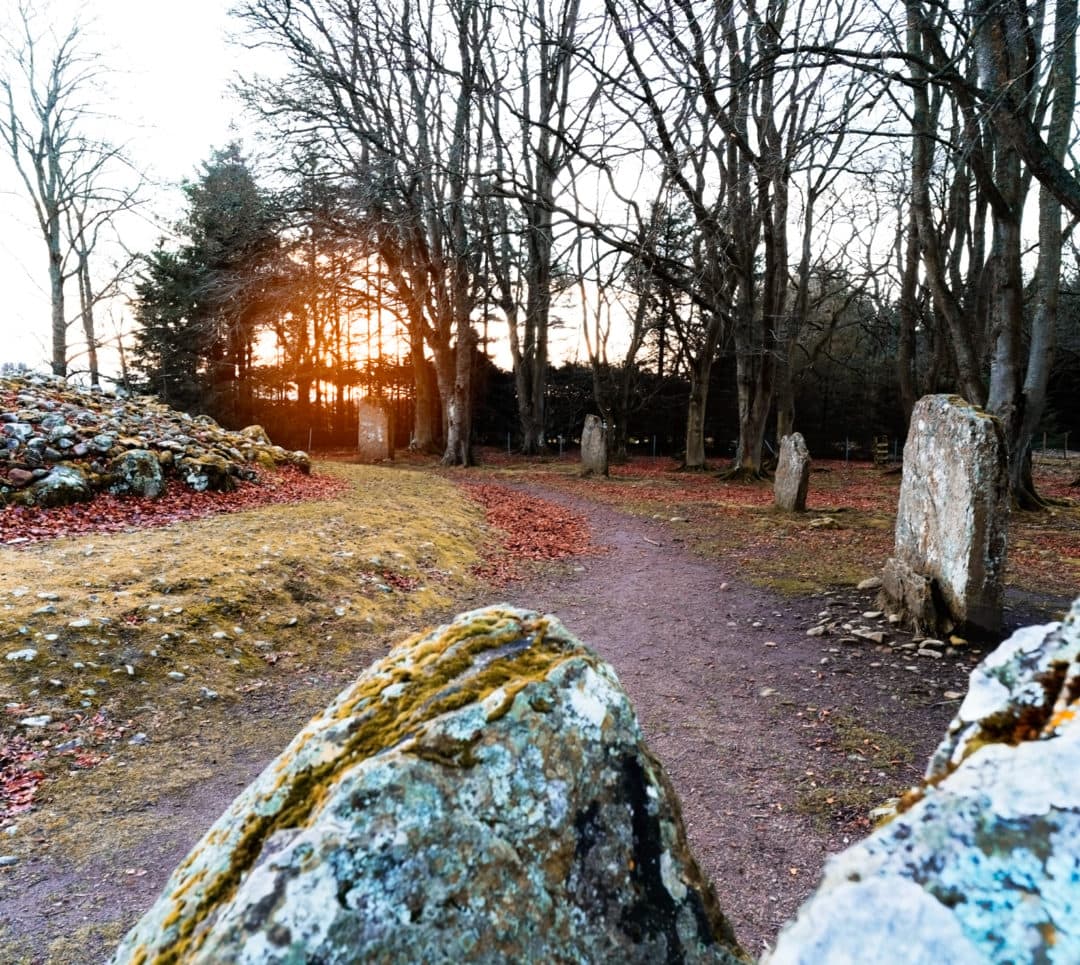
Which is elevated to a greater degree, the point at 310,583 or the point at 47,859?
the point at 310,583

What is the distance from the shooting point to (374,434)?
2258 centimetres

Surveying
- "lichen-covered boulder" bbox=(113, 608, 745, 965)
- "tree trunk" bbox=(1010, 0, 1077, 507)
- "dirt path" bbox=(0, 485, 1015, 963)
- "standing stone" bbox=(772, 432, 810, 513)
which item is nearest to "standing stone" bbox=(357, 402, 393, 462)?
"standing stone" bbox=(772, 432, 810, 513)

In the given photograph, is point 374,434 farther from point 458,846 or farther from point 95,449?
point 458,846

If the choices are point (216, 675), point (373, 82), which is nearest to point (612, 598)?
point (216, 675)

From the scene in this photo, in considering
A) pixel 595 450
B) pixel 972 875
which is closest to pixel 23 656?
pixel 972 875

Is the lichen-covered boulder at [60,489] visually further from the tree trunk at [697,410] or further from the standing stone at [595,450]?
the tree trunk at [697,410]

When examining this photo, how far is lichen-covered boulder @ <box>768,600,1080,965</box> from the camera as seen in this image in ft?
2.29

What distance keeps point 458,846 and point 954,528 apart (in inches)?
222

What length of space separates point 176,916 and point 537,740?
736 mm

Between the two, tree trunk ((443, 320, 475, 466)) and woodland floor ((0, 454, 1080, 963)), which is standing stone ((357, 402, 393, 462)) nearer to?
tree trunk ((443, 320, 475, 466))

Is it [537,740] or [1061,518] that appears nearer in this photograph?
[537,740]

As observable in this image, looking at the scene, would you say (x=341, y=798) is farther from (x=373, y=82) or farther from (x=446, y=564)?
(x=373, y=82)

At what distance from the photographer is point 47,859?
2.84 metres

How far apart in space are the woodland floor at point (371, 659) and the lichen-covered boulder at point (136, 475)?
5.33 feet
